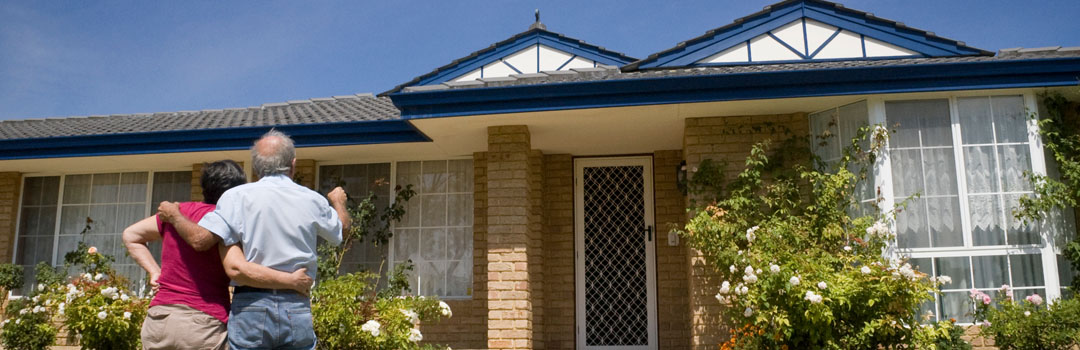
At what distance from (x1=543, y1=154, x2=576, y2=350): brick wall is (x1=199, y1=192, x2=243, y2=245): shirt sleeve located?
6.30 metres

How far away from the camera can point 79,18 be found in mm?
12297

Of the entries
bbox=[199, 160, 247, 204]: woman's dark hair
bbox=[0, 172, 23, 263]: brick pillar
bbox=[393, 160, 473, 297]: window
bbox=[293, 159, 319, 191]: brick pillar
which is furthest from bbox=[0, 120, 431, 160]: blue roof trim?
bbox=[199, 160, 247, 204]: woman's dark hair

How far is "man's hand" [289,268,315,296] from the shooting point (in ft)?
8.51

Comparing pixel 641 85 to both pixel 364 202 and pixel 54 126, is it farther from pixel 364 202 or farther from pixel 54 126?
pixel 54 126

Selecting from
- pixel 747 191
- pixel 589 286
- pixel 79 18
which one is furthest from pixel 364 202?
pixel 79 18

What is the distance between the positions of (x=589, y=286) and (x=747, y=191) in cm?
264

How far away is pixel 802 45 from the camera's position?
7.32 metres

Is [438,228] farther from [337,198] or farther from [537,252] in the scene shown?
[337,198]

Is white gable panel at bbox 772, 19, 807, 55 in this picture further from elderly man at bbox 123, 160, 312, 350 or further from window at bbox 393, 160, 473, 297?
elderly man at bbox 123, 160, 312, 350

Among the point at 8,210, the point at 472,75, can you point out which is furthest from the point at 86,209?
the point at 472,75

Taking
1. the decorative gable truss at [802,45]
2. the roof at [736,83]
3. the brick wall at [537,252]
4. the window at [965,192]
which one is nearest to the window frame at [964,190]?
the window at [965,192]

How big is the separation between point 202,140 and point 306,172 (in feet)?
3.89

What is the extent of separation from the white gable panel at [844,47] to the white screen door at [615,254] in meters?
2.44

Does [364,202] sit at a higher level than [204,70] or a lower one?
lower
